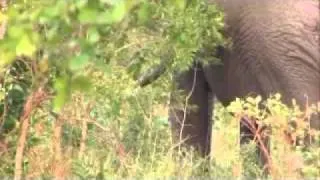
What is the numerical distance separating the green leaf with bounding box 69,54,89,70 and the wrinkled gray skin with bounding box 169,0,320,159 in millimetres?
2553

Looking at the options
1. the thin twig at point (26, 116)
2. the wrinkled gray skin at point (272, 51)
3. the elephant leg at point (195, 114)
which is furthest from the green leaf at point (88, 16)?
the elephant leg at point (195, 114)

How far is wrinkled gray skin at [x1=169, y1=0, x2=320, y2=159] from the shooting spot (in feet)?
12.2

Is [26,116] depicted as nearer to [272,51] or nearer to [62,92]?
[272,51]

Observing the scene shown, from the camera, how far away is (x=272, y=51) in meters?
3.85

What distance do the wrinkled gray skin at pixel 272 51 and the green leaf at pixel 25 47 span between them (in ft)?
8.51

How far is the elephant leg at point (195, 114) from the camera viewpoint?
4730mm

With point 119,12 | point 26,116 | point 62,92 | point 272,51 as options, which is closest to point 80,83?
point 62,92

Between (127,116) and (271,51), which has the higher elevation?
(271,51)

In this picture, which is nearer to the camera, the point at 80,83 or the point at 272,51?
the point at 80,83

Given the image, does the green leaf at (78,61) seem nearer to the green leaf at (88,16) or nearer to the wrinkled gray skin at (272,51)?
the green leaf at (88,16)

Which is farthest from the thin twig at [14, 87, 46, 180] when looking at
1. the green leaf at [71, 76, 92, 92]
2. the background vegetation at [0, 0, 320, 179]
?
the green leaf at [71, 76, 92, 92]

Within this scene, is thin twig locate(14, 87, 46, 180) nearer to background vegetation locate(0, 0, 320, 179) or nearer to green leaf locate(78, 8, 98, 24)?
background vegetation locate(0, 0, 320, 179)

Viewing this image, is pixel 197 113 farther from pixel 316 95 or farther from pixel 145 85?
pixel 316 95

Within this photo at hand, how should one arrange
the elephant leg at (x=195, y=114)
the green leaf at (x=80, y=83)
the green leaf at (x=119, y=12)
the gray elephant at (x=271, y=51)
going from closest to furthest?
the green leaf at (x=119, y=12) → the green leaf at (x=80, y=83) → the gray elephant at (x=271, y=51) → the elephant leg at (x=195, y=114)
